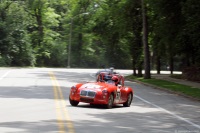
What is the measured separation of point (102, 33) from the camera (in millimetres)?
55375

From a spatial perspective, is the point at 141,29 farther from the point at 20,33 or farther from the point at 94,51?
the point at 94,51

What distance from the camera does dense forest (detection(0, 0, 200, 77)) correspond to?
3731 cm

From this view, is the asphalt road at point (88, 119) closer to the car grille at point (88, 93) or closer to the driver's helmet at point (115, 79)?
the car grille at point (88, 93)

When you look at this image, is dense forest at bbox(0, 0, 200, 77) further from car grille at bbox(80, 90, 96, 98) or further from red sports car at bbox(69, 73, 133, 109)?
car grille at bbox(80, 90, 96, 98)

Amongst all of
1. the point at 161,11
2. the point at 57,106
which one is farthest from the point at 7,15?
the point at 57,106

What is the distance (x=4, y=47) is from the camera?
70938 mm

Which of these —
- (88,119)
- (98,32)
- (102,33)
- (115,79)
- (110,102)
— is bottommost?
(88,119)

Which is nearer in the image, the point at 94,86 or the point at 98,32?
the point at 94,86

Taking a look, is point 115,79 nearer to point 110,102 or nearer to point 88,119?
point 110,102

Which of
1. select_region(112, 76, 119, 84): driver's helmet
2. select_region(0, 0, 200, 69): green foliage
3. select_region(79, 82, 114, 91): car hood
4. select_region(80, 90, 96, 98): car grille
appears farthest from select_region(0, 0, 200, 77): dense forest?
select_region(80, 90, 96, 98): car grille

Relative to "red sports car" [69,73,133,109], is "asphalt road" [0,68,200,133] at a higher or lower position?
lower

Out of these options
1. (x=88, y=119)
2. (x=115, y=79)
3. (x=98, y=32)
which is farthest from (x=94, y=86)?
(x=98, y=32)

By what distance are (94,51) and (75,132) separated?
86.2 metres

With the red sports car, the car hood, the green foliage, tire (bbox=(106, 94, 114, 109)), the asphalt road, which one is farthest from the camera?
the green foliage
